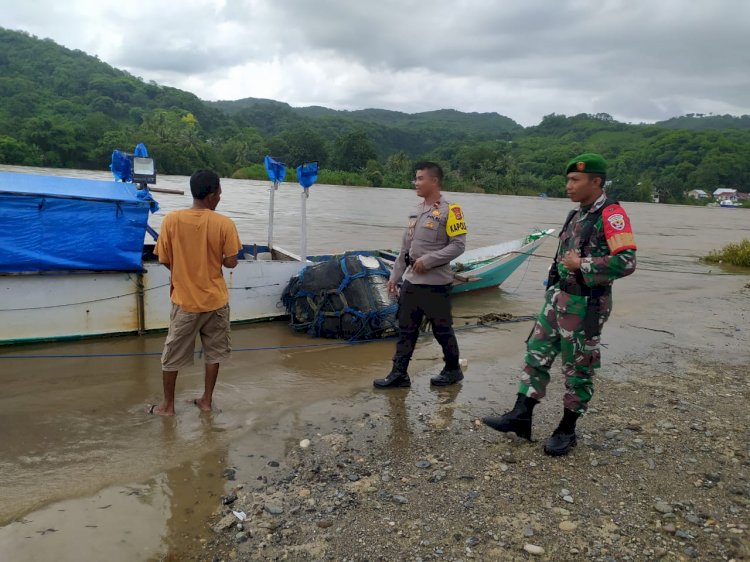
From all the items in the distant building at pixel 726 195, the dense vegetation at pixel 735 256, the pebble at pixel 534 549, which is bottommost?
the pebble at pixel 534 549

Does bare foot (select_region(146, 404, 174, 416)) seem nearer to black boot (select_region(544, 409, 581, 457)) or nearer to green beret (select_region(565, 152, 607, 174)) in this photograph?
black boot (select_region(544, 409, 581, 457))

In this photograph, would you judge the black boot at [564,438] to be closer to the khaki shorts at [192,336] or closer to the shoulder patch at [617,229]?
the shoulder patch at [617,229]

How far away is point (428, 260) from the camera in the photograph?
4.57 metres

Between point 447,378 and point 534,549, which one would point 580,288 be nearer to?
point 534,549

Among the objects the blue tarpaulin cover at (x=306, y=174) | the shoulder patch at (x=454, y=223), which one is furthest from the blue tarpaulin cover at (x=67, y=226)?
the shoulder patch at (x=454, y=223)

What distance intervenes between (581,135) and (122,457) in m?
158

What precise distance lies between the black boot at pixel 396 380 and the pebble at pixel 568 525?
7.61 ft

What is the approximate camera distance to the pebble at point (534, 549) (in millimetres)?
2756

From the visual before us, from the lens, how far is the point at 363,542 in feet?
9.28

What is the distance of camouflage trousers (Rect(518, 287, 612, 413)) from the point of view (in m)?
3.46

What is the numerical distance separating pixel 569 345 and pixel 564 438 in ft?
2.34

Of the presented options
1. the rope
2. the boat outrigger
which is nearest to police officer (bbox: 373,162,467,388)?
the rope

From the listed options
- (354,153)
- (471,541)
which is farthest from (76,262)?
(354,153)

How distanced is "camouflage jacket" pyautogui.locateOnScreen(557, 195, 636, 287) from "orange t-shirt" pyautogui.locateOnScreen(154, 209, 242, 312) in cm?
238
